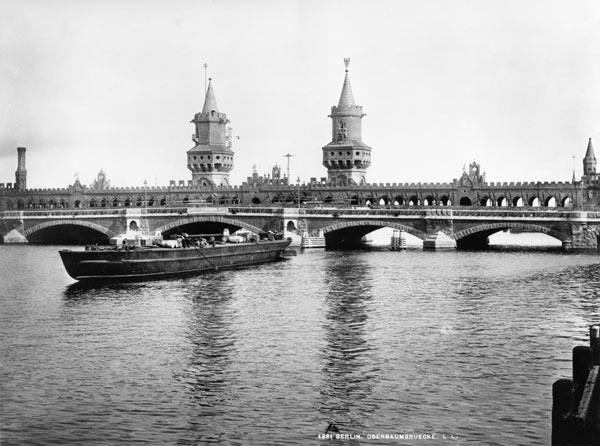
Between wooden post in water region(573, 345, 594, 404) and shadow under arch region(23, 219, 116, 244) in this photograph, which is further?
shadow under arch region(23, 219, 116, 244)

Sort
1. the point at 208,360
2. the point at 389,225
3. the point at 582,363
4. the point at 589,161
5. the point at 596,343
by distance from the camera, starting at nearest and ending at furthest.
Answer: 1. the point at 582,363
2. the point at 596,343
3. the point at 208,360
4. the point at 389,225
5. the point at 589,161

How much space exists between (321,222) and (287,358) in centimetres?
6148

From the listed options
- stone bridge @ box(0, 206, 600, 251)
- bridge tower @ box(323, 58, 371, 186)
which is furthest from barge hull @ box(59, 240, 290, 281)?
bridge tower @ box(323, 58, 371, 186)

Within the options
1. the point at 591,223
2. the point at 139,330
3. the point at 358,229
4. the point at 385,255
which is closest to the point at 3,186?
the point at 358,229

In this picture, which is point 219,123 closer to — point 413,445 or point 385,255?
point 385,255

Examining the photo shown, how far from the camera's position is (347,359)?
100 ft

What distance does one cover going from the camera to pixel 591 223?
78062 millimetres

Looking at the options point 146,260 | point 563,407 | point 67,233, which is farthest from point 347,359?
point 67,233

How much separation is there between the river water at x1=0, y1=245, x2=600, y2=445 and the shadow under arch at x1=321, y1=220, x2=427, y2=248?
3007 cm

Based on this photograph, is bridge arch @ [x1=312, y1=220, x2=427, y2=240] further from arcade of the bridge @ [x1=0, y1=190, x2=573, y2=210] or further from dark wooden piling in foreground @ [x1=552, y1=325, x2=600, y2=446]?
dark wooden piling in foreground @ [x1=552, y1=325, x2=600, y2=446]

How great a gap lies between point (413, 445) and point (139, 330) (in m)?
18.7

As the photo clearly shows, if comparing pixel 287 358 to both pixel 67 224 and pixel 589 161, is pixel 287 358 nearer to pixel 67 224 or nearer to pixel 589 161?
pixel 67 224

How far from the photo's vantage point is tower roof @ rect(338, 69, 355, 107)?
129400mm

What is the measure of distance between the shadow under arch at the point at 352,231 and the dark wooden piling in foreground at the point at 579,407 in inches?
2605
